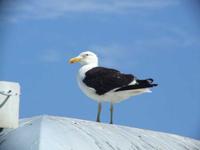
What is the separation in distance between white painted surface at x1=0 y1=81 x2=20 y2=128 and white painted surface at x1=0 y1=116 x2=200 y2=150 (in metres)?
0.14

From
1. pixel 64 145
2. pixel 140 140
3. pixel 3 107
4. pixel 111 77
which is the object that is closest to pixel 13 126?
pixel 3 107

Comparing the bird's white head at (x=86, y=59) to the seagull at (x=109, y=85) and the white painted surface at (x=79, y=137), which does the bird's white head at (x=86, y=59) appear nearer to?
the seagull at (x=109, y=85)

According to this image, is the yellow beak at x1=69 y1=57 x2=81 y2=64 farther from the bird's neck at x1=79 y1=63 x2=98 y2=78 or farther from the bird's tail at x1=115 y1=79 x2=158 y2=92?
the bird's tail at x1=115 y1=79 x2=158 y2=92

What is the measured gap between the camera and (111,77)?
11094 mm

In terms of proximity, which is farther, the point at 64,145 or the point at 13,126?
the point at 13,126

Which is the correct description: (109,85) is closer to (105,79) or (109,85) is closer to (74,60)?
(105,79)

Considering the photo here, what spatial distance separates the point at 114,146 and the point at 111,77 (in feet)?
13.0

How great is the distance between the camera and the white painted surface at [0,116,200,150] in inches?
Answer: 258

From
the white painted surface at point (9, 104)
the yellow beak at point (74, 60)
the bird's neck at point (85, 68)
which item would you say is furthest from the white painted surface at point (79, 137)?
the yellow beak at point (74, 60)

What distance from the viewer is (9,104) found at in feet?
23.3

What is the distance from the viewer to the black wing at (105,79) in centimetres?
1092

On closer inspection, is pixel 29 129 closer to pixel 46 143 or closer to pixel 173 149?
pixel 46 143

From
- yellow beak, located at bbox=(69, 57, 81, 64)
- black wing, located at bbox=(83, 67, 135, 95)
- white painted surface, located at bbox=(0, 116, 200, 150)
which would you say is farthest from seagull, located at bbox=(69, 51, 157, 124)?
white painted surface, located at bbox=(0, 116, 200, 150)

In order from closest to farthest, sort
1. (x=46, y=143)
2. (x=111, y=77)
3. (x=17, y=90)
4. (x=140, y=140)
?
(x=46, y=143) → (x=17, y=90) → (x=140, y=140) → (x=111, y=77)
